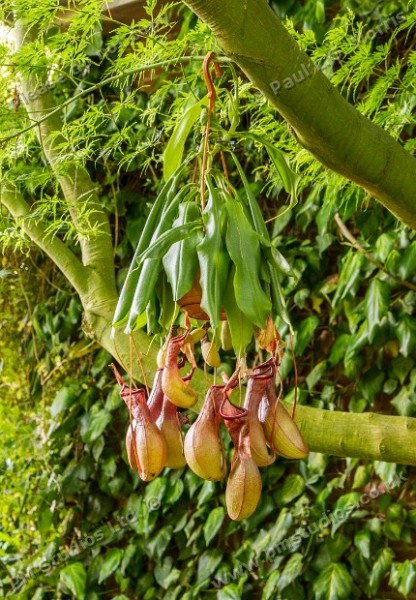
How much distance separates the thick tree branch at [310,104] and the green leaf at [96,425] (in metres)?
1.67

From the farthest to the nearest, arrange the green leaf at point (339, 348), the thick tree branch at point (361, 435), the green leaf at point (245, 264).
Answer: the green leaf at point (339, 348), the thick tree branch at point (361, 435), the green leaf at point (245, 264)

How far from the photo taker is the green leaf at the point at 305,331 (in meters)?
2.26

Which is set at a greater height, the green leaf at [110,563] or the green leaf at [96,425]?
the green leaf at [96,425]

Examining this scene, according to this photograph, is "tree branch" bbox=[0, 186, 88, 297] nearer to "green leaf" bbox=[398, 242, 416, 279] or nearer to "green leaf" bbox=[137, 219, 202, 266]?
"green leaf" bbox=[137, 219, 202, 266]

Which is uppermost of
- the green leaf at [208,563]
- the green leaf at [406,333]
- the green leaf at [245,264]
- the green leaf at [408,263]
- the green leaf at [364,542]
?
the green leaf at [245,264]

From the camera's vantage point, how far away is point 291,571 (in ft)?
7.09

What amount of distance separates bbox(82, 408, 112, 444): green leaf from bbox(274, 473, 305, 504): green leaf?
576 millimetres

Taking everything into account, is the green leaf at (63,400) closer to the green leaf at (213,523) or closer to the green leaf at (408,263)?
the green leaf at (213,523)

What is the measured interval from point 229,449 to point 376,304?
560 millimetres

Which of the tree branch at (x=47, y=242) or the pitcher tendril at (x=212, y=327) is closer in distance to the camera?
the pitcher tendril at (x=212, y=327)

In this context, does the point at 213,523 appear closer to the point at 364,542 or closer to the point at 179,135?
the point at 364,542

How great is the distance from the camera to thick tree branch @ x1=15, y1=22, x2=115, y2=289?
1.39 meters

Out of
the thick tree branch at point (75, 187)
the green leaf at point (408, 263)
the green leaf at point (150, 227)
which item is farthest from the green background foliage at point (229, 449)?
the green leaf at point (150, 227)

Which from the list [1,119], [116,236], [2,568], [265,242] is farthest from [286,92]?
[2,568]
